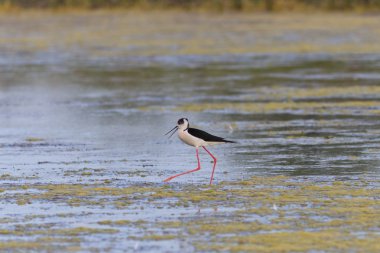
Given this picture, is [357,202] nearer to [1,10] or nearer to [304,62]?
[304,62]

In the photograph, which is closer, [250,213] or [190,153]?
[250,213]

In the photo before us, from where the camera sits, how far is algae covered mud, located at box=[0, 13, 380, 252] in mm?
8898

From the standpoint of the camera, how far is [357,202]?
33.0 ft

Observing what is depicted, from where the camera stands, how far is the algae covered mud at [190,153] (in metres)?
8.90

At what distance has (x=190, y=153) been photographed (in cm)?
1398

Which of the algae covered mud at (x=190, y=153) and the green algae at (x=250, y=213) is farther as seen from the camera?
the algae covered mud at (x=190, y=153)

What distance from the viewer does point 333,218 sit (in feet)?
30.6

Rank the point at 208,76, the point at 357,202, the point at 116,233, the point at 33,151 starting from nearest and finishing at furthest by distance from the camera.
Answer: the point at 116,233 < the point at 357,202 < the point at 33,151 < the point at 208,76

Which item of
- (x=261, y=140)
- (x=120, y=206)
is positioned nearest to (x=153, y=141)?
(x=261, y=140)

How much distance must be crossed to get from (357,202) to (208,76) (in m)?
15.6

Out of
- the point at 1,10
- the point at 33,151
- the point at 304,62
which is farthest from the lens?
the point at 1,10

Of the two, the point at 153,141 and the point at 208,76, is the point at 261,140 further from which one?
the point at 208,76

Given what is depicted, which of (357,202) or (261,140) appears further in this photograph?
(261,140)

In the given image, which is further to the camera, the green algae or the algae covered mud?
the algae covered mud
